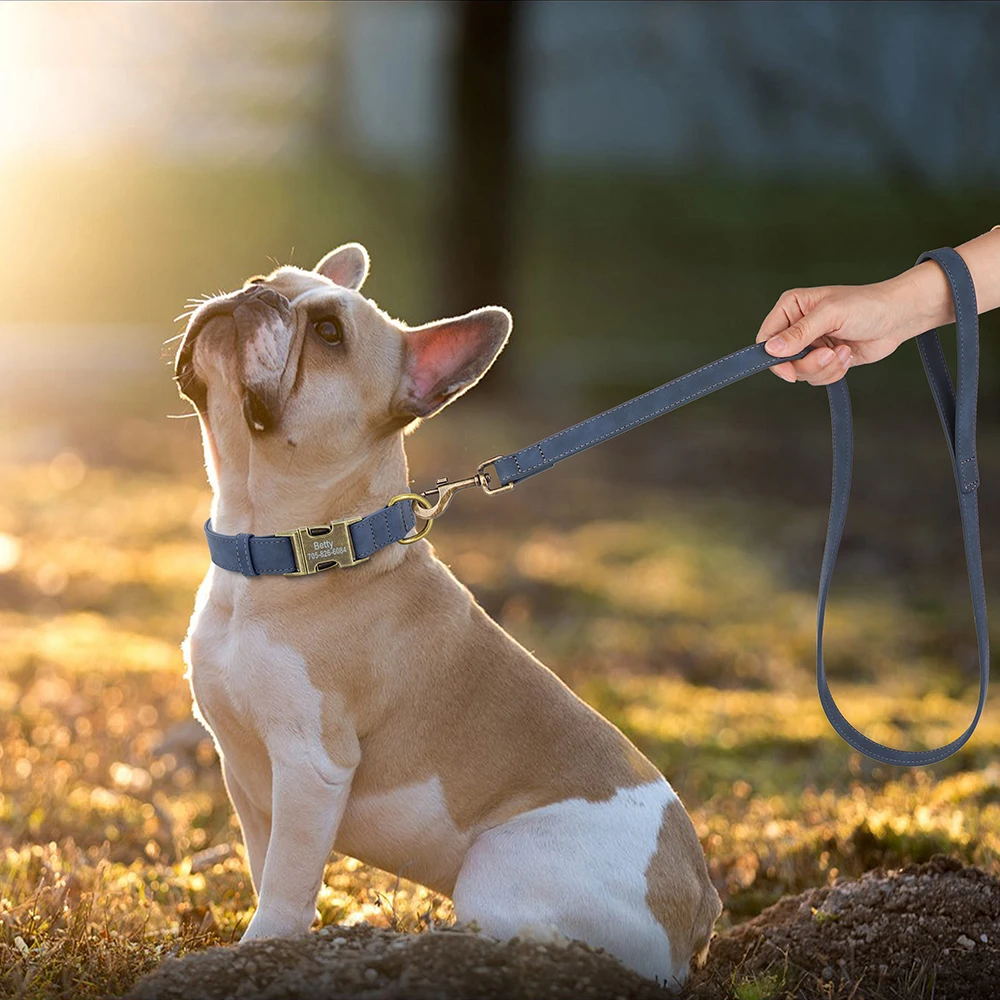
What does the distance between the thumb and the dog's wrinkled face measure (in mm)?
787

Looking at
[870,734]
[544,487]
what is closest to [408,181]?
[544,487]

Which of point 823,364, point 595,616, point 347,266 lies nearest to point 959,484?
point 823,364

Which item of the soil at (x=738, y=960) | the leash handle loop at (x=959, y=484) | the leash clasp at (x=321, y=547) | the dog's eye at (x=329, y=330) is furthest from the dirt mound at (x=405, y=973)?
the dog's eye at (x=329, y=330)

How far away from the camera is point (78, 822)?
4.65 metres

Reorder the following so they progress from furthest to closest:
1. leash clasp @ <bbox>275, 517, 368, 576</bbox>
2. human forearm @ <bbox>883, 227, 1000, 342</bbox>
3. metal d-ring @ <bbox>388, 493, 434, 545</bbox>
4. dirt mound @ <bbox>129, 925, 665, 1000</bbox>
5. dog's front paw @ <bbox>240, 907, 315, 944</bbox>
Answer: human forearm @ <bbox>883, 227, 1000, 342</bbox> < metal d-ring @ <bbox>388, 493, 434, 545</bbox> < leash clasp @ <bbox>275, 517, 368, 576</bbox> < dog's front paw @ <bbox>240, 907, 315, 944</bbox> < dirt mound @ <bbox>129, 925, 665, 1000</bbox>

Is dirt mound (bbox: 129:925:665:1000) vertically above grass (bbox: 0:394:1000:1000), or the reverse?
dirt mound (bbox: 129:925:665:1000)

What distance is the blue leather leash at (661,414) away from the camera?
3.37m

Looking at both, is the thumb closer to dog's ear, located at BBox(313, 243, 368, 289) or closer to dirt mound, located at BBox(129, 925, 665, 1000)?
dog's ear, located at BBox(313, 243, 368, 289)

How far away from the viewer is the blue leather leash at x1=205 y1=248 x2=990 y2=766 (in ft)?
11.0

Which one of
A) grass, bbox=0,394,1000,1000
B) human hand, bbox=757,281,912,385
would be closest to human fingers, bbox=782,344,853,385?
human hand, bbox=757,281,912,385

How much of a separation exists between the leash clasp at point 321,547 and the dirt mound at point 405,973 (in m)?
0.94

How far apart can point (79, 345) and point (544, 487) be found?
10.4 metres

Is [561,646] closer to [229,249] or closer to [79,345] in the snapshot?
[79,345]

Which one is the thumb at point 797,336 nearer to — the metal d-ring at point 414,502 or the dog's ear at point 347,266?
the metal d-ring at point 414,502
